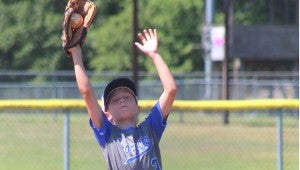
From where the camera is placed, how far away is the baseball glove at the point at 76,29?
4.86m

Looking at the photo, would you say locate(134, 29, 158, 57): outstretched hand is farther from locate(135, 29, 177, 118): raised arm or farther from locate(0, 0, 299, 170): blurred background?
locate(0, 0, 299, 170): blurred background

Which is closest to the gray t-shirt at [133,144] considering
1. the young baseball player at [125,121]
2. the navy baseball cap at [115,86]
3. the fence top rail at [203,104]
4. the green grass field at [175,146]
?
the young baseball player at [125,121]

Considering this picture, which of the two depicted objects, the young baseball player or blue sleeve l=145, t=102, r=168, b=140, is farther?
blue sleeve l=145, t=102, r=168, b=140

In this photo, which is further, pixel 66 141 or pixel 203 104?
pixel 66 141

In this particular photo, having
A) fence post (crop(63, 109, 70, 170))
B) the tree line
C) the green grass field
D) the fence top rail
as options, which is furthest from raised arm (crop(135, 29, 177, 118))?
the tree line

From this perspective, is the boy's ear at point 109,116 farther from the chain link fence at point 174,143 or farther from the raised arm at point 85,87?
the chain link fence at point 174,143

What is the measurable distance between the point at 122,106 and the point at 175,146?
459 cm

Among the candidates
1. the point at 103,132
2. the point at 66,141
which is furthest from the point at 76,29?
the point at 66,141

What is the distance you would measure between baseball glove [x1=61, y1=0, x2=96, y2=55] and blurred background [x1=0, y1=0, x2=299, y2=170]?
451 centimetres

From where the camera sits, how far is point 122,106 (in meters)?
5.00

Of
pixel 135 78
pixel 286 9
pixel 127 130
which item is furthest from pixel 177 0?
pixel 127 130

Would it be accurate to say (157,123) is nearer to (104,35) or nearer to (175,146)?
(175,146)

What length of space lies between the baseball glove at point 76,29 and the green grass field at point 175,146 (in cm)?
468

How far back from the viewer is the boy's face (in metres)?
4.99
